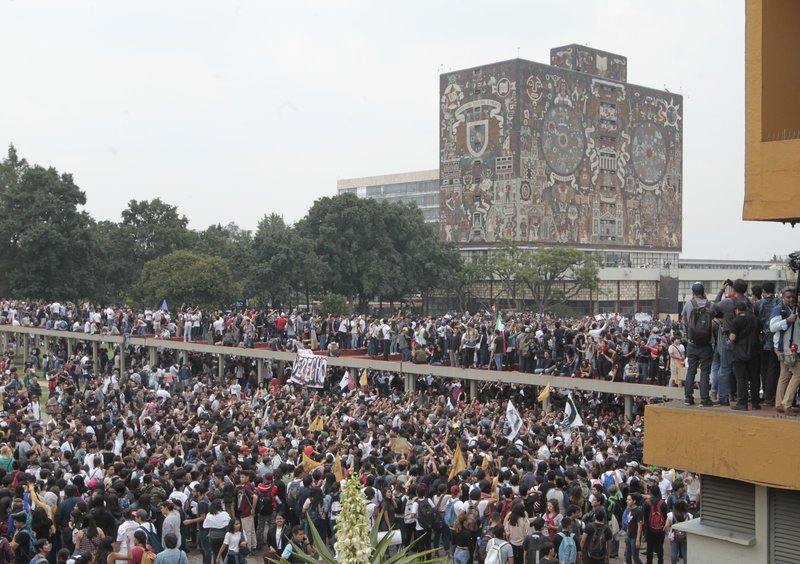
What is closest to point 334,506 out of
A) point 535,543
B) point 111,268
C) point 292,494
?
point 292,494

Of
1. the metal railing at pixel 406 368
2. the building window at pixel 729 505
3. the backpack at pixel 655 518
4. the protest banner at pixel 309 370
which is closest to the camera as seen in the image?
the building window at pixel 729 505

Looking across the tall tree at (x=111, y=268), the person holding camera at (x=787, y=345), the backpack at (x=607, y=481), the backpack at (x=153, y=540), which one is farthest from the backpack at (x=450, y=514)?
the tall tree at (x=111, y=268)

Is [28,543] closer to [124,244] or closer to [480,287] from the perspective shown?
[124,244]

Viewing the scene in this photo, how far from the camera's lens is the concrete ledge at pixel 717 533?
25.8 feet

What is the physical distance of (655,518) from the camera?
11.5m

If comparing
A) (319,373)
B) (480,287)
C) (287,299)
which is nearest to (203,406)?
(319,373)

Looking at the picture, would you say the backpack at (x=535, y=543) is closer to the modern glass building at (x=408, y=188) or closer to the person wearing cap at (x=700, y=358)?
the person wearing cap at (x=700, y=358)

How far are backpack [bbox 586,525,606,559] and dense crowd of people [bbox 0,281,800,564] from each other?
36 mm

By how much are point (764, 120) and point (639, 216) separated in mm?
80851

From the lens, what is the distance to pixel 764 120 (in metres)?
8.23

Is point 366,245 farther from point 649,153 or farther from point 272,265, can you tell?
point 649,153

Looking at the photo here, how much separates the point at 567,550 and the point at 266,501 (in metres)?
4.51

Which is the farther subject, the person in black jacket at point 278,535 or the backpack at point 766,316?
the person in black jacket at point 278,535

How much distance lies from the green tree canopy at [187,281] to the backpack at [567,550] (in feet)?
154
